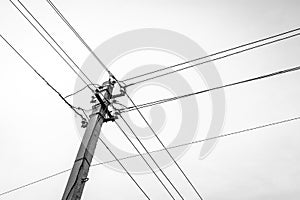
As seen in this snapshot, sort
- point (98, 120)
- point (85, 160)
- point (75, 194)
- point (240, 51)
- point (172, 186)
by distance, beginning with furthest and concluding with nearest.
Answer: point (172, 186), point (240, 51), point (98, 120), point (85, 160), point (75, 194)

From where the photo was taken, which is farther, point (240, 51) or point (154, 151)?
point (154, 151)

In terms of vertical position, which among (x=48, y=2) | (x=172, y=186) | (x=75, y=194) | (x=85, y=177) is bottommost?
(x=75, y=194)

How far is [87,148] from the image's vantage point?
5.86 metres

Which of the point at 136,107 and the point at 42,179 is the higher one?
the point at 136,107

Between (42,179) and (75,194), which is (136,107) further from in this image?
(42,179)

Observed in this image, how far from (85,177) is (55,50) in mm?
3433

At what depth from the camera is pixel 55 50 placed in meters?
7.40

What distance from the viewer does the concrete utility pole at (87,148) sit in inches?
209

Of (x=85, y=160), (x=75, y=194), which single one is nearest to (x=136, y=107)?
(x=85, y=160)

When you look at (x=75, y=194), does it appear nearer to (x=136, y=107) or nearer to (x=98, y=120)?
(x=98, y=120)

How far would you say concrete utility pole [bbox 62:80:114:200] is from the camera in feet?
Answer: 17.4

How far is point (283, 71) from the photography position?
594cm

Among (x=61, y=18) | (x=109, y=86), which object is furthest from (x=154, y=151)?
(x=61, y=18)

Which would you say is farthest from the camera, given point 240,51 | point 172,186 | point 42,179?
point 42,179
